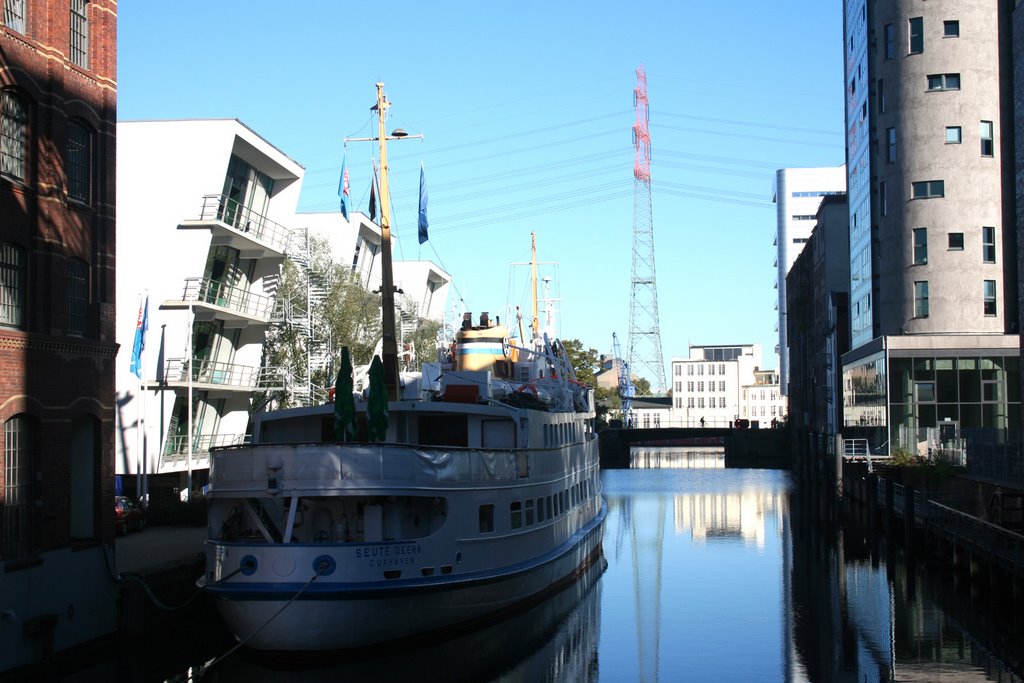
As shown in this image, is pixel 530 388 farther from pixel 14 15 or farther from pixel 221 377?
pixel 221 377

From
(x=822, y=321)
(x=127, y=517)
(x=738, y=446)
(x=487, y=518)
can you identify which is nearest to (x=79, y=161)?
(x=487, y=518)

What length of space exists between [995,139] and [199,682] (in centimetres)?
4836

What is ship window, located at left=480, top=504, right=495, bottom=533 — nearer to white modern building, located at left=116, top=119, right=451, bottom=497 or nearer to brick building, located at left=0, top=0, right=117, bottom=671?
brick building, located at left=0, top=0, right=117, bottom=671

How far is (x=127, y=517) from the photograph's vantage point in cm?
3512

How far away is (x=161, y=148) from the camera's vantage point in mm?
46562

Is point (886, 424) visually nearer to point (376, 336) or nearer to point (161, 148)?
point (376, 336)

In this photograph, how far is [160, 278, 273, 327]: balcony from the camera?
45.9 metres

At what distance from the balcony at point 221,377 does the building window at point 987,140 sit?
3507cm

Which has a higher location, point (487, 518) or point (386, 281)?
point (386, 281)

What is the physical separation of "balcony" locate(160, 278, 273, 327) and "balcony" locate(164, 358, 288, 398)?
206cm

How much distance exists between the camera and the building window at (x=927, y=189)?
5809 centimetres

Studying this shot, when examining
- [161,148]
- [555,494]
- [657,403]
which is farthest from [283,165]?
[657,403]

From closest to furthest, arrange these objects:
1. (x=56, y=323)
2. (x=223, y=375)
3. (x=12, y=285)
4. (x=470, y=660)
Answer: (x=12, y=285) < (x=56, y=323) < (x=470, y=660) < (x=223, y=375)

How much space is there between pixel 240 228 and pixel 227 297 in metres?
3.21
